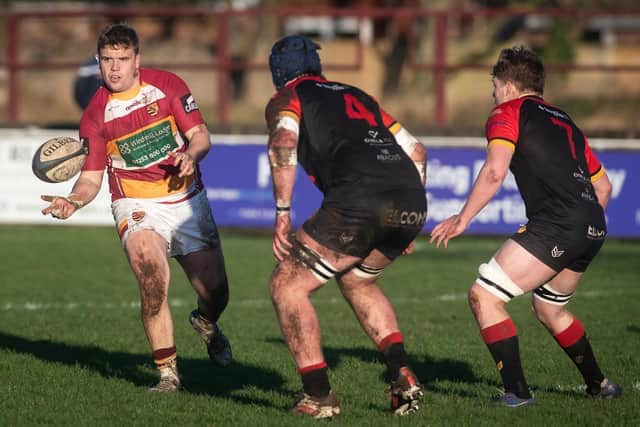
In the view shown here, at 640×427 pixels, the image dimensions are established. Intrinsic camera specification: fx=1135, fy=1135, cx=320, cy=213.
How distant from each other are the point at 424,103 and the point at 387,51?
3466 mm

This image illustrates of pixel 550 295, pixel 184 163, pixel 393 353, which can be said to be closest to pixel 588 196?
pixel 550 295

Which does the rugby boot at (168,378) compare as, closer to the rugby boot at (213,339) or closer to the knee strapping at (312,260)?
the rugby boot at (213,339)

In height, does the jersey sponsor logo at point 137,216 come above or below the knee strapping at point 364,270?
above

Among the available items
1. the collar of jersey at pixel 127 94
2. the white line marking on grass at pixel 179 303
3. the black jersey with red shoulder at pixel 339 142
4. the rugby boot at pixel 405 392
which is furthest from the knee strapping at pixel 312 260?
the white line marking on grass at pixel 179 303

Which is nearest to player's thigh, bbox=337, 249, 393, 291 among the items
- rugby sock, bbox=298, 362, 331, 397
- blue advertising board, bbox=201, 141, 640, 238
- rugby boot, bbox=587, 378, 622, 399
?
rugby sock, bbox=298, 362, 331, 397

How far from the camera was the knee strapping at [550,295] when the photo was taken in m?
7.10

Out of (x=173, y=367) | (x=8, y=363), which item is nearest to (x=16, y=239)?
(x=8, y=363)

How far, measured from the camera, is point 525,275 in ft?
22.0

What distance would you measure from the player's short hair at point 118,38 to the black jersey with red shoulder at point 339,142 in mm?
1400

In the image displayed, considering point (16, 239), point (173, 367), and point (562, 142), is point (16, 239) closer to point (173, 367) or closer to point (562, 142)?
point (173, 367)

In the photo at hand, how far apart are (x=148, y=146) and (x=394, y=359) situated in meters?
2.25

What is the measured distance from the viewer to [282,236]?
6.35 meters

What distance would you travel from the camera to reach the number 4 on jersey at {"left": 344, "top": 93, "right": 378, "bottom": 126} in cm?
657

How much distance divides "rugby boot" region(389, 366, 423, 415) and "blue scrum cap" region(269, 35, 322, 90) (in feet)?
5.99
